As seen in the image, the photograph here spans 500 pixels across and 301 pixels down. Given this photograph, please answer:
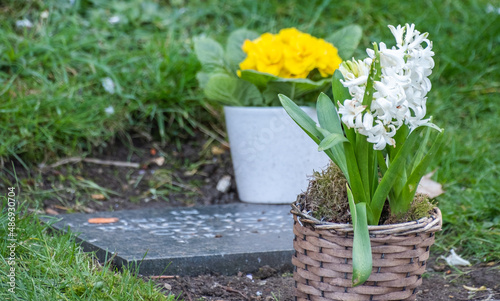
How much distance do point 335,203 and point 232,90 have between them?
1.05 meters

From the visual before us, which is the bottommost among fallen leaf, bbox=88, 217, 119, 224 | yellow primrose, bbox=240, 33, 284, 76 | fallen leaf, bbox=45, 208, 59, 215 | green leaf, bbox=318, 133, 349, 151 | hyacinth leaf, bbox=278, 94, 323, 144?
fallen leaf, bbox=45, 208, 59, 215

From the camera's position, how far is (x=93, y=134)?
2.38 m

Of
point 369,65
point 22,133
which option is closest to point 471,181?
point 369,65

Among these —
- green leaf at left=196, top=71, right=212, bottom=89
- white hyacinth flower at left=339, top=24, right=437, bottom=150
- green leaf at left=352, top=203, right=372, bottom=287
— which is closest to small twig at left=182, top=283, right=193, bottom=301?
green leaf at left=352, top=203, right=372, bottom=287

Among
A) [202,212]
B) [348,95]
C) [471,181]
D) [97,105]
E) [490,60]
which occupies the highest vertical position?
[490,60]

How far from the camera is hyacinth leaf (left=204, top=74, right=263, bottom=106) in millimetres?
2143

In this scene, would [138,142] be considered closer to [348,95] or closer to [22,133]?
[22,133]

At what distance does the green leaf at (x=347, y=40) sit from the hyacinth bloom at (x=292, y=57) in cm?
18

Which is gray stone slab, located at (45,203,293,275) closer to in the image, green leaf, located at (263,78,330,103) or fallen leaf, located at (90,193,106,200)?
fallen leaf, located at (90,193,106,200)

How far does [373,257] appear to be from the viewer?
3.73 feet

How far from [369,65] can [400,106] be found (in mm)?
114

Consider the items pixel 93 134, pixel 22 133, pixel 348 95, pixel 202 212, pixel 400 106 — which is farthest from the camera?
pixel 93 134

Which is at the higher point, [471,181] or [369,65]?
[369,65]

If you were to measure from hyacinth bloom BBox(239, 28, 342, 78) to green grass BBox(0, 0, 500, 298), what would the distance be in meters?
0.62
